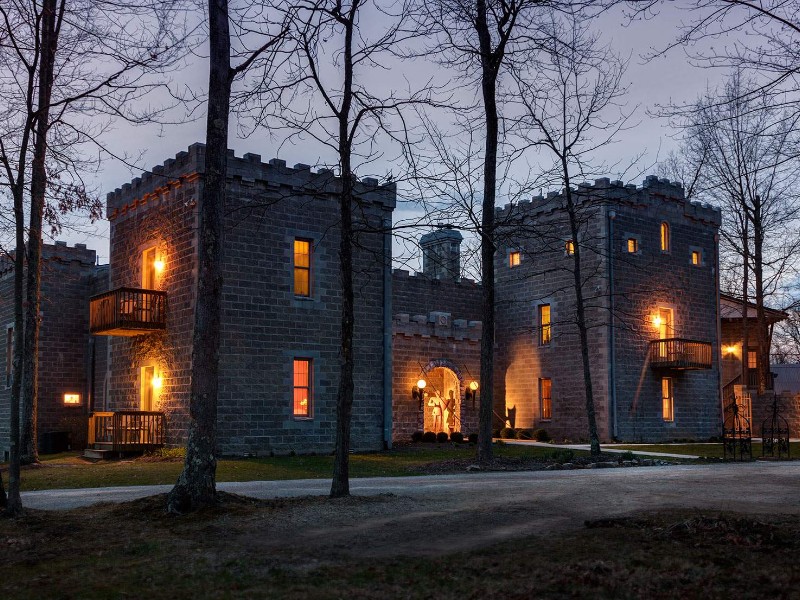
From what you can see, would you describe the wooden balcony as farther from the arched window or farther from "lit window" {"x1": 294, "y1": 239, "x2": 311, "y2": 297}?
the arched window

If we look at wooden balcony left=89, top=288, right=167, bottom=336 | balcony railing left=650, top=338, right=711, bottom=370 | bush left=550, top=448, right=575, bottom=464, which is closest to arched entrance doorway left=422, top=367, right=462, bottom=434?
balcony railing left=650, top=338, right=711, bottom=370

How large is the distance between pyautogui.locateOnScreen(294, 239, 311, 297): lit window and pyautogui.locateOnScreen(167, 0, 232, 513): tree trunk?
1350 cm

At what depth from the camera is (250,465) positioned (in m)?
20.9

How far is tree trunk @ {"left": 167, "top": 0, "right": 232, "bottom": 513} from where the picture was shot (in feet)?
36.8

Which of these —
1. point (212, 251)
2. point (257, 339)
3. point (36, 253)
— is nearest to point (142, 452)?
point (257, 339)

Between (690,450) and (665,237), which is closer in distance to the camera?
(690,450)

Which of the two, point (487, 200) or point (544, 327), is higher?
point (487, 200)

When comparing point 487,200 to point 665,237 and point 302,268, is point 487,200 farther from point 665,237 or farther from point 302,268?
point 665,237

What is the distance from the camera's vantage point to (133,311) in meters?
24.8

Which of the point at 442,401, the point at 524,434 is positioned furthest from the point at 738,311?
the point at 442,401

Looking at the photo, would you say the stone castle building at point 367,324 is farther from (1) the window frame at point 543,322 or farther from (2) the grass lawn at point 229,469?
(2) the grass lawn at point 229,469

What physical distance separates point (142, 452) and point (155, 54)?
48.4 ft

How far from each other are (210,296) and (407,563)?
17.0 feet

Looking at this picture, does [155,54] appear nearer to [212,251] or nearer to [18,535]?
[212,251]
